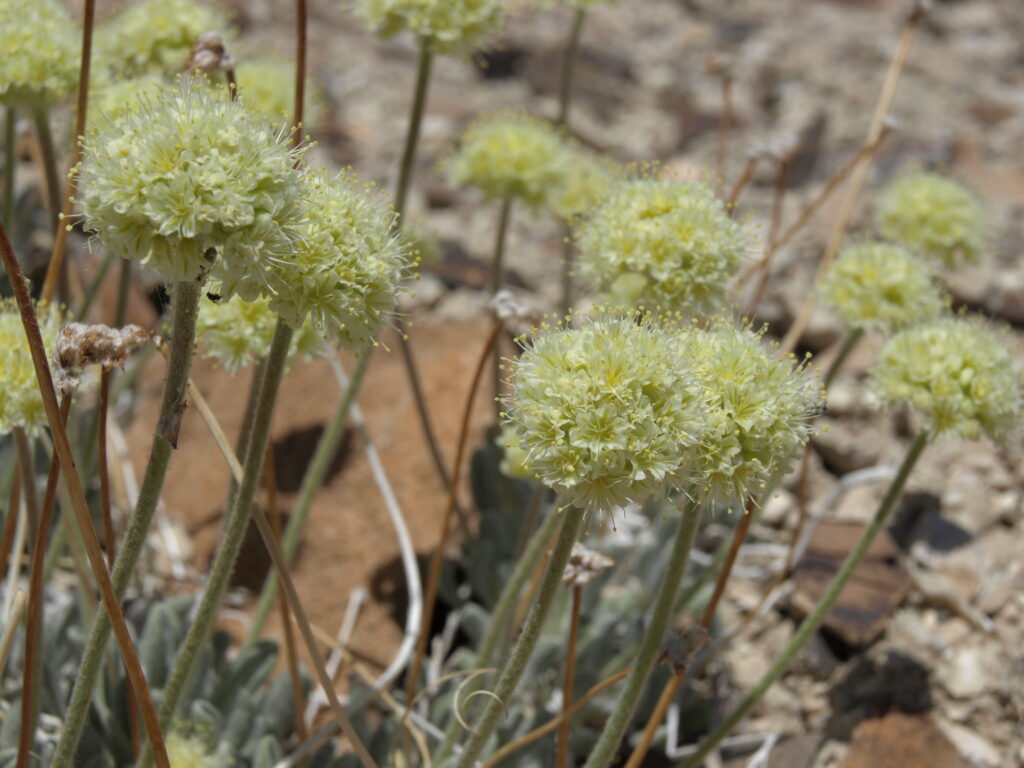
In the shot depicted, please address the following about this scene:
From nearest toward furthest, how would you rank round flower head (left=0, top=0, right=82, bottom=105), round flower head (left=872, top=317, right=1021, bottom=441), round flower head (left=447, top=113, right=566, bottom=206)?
round flower head (left=872, top=317, right=1021, bottom=441) → round flower head (left=0, top=0, right=82, bottom=105) → round flower head (left=447, top=113, right=566, bottom=206)

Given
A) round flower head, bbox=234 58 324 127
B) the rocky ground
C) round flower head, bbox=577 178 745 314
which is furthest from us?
the rocky ground

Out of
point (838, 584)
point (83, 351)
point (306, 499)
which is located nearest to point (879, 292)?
point (838, 584)

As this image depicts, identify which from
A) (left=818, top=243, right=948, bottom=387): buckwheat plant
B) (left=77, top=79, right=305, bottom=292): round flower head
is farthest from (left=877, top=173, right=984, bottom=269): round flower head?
(left=77, top=79, right=305, bottom=292): round flower head

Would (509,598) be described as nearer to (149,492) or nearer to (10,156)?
(149,492)

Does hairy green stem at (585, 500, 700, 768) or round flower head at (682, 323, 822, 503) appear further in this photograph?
hairy green stem at (585, 500, 700, 768)

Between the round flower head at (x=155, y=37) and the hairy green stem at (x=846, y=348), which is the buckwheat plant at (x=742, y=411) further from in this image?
the round flower head at (x=155, y=37)

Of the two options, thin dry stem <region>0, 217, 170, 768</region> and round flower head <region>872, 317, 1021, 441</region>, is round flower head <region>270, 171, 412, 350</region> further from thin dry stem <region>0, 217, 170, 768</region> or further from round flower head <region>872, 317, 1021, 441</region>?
round flower head <region>872, 317, 1021, 441</region>

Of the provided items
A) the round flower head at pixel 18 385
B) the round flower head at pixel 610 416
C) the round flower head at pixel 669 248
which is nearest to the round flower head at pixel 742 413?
the round flower head at pixel 610 416
